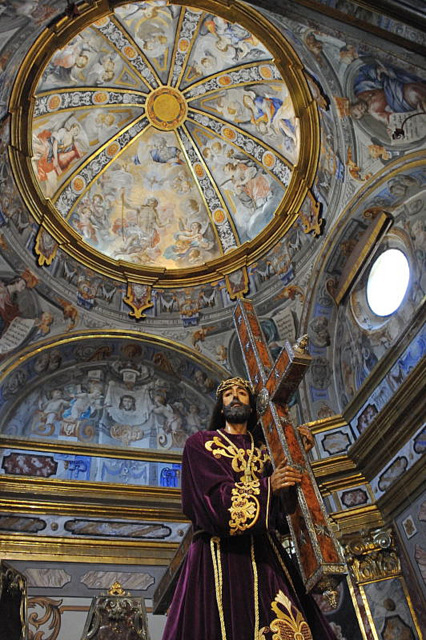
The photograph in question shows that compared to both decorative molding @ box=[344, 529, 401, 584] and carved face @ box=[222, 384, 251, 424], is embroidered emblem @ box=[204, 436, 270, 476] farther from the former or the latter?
decorative molding @ box=[344, 529, 401, 584]

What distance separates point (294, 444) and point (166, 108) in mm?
11954

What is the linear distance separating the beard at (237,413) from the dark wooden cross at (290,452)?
0.59ft

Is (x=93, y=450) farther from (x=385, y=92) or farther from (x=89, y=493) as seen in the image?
(x=385, y=92)

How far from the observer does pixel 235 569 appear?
3.48 m

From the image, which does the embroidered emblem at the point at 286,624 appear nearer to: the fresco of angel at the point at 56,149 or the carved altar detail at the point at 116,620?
the carved altar detail at the point at 116,620

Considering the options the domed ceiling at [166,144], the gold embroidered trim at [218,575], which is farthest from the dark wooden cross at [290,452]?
the domed ceiling at [166,144]

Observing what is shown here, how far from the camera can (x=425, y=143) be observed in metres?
9.16

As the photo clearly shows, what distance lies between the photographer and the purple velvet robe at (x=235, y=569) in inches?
127

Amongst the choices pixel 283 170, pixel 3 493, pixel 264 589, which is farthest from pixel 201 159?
pixel 264 589

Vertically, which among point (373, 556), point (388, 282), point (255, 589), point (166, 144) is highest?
point (166, 144)

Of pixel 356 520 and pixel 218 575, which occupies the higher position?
pixel 356 520

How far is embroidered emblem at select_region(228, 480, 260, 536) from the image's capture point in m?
3.48

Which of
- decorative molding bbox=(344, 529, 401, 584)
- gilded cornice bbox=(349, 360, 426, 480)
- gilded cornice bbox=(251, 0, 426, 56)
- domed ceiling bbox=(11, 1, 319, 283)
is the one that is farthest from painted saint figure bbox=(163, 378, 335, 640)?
domed ceiling bbox=(11, 1, 319, 283)

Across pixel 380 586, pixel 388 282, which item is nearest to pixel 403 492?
pixel 380 586
